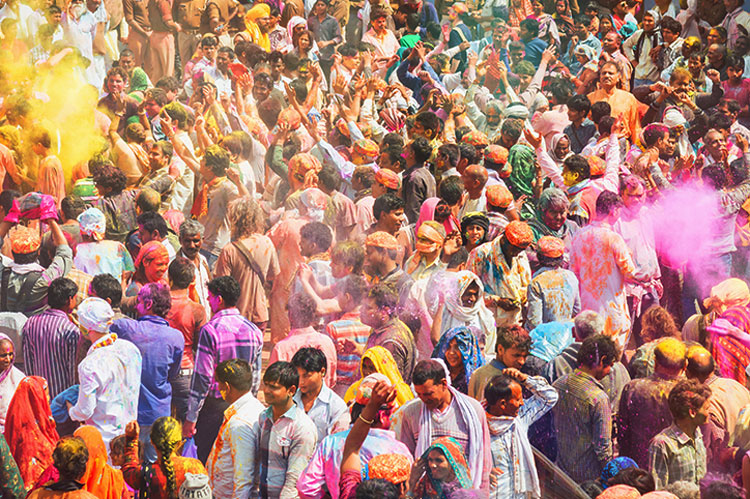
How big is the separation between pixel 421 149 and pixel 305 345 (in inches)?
131

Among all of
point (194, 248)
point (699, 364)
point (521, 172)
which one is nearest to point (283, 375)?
point (194, 248)

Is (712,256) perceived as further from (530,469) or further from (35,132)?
(35,132)

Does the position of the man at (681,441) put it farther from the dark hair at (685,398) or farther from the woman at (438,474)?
the woman at (438,474)

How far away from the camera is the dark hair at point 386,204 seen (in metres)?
8.25

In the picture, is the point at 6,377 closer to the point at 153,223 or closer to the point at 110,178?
the point at 153,223

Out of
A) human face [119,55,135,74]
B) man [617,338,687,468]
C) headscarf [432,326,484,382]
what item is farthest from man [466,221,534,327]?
human face [119,55,135,74]

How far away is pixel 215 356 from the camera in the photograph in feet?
21.3

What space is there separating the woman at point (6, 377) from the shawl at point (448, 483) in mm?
2756

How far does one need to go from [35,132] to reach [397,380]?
194 inches

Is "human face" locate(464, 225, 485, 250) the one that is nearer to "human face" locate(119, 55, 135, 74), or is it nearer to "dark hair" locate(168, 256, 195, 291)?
"dark hair" locate(168, 256, 195, 291)

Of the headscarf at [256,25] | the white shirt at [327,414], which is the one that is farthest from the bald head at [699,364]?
the headscarf at [256,25]

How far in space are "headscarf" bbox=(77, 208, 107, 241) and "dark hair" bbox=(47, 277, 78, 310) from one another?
1059 millimetres

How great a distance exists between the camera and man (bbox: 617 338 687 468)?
239 inches

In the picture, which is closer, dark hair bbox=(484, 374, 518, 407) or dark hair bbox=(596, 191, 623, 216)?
dark hair bbox=(484, 374, 518, 407)
